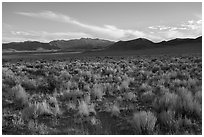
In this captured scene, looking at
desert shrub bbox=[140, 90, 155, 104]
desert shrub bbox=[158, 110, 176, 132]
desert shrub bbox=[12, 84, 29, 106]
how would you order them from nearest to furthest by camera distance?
desert shrub bbox=[158, 110, 176, 132] → desert shrub bbox=[12, 84, 29, 106] → desert shrub bbox=[140, 90, 155, 104]

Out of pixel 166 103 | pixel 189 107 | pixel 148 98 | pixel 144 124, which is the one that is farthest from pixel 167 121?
pixel 148 98

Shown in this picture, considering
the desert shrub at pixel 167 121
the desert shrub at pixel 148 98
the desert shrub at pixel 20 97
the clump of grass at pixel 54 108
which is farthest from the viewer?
the desert shrub at pixel 148 98

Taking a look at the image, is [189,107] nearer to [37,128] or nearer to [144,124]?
[144,124]

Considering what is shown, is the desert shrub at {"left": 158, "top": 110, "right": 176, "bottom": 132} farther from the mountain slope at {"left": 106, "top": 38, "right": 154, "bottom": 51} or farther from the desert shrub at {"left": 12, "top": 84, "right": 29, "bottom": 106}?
the mountain slope at {"left": 106, "top": 38, "right": 154, "bottom": 51}

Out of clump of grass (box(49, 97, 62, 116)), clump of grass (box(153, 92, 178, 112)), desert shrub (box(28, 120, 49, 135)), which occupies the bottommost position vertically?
desert shrub (box(28, 120, 49, 135))

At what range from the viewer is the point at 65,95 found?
956cm

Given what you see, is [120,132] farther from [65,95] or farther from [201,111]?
[65,95]

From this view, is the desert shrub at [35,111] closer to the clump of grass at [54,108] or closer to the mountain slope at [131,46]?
the clump of grass at [54,108]

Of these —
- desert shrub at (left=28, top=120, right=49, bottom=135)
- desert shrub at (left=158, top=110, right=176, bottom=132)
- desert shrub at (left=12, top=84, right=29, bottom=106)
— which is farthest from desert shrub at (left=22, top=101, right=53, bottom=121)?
desert shrub at (left=158, top=110, right=176, bottom=132)

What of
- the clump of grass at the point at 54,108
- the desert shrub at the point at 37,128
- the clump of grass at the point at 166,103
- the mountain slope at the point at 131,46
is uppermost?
the mountain slope at the point at 131,46

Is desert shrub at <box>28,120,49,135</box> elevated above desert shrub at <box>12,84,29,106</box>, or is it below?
below

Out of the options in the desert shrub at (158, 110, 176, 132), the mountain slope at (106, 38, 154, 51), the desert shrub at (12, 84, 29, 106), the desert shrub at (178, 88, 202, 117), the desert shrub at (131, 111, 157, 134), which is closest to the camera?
the desert shrub at (131, 111, 157, 134)

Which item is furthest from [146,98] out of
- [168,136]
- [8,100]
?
[8,100]

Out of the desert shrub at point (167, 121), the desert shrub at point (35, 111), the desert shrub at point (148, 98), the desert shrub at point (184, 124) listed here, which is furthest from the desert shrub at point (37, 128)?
the desert shrub at point (148, 98)
